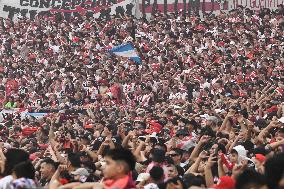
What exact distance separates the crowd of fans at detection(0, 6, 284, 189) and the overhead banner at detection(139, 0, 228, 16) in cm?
89

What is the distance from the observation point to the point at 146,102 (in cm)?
2270

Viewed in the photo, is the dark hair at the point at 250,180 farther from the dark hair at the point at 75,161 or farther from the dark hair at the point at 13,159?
the dark hair at the point at 75,161

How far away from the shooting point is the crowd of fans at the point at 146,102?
9.77m

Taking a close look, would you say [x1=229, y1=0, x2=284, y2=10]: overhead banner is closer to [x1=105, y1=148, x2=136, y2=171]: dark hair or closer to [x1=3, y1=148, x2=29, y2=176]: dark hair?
[x1=3, y1=148, x2=29, y2=176]: dark hair

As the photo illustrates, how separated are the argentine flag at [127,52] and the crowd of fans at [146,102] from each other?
228 mm

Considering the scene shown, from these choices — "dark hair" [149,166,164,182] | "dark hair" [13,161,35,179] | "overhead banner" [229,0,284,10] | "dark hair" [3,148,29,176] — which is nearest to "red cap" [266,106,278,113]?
"dark hair" [149,166,164,182]

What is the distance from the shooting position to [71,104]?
23906 millimetres

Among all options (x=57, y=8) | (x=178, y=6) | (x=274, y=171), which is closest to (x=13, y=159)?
(x=274, y=171)

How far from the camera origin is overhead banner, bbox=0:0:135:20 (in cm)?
3219

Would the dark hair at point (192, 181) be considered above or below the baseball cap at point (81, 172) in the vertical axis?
above

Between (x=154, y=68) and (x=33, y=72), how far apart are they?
15.2ft

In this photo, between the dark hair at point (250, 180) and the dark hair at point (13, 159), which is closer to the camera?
the dark hair at point (250, 180)

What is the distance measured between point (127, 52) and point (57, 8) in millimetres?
7357

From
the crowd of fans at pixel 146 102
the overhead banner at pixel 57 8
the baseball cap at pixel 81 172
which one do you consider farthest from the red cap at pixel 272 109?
the overhead banner at pixel 57 8
